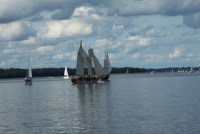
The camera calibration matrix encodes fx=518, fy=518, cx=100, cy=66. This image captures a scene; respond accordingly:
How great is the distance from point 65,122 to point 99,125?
4941mm

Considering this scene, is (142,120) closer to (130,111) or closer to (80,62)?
(130,111)

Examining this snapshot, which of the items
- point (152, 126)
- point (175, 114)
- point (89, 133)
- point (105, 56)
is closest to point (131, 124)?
point (152, 126)

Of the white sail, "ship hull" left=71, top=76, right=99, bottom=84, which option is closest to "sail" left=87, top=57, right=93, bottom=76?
"ship hull" left=71, top=76, right=99, bottom=84

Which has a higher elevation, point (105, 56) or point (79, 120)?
point (105, 56)

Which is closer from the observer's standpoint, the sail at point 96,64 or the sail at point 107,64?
the sail at point 96,64

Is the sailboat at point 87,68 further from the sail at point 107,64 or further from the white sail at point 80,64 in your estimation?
the sail at point 107,64

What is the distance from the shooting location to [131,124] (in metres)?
48.8

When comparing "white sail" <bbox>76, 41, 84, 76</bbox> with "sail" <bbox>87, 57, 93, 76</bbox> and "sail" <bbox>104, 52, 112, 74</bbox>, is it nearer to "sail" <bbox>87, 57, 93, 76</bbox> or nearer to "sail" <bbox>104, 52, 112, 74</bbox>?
"sail" <bbox>87, 57, 93, 76</bbox>

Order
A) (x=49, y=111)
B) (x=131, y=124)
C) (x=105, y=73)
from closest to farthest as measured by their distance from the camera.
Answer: (x=131, y=124)
(x=49, y=111)
(x=105, y=73)

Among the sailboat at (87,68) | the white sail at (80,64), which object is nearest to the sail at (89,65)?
the sailboat at (87,68)

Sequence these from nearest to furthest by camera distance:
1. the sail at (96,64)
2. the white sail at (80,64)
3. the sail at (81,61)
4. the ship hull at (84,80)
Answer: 1. the white sail at (80,64)
2. the sail at (81,61)
3. the ship hull at (84,80)
4. the sail at (96,64)

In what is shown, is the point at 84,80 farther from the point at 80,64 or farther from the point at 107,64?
the point at 107,64

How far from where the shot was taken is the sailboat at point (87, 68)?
149000 mm

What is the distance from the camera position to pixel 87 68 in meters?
156
